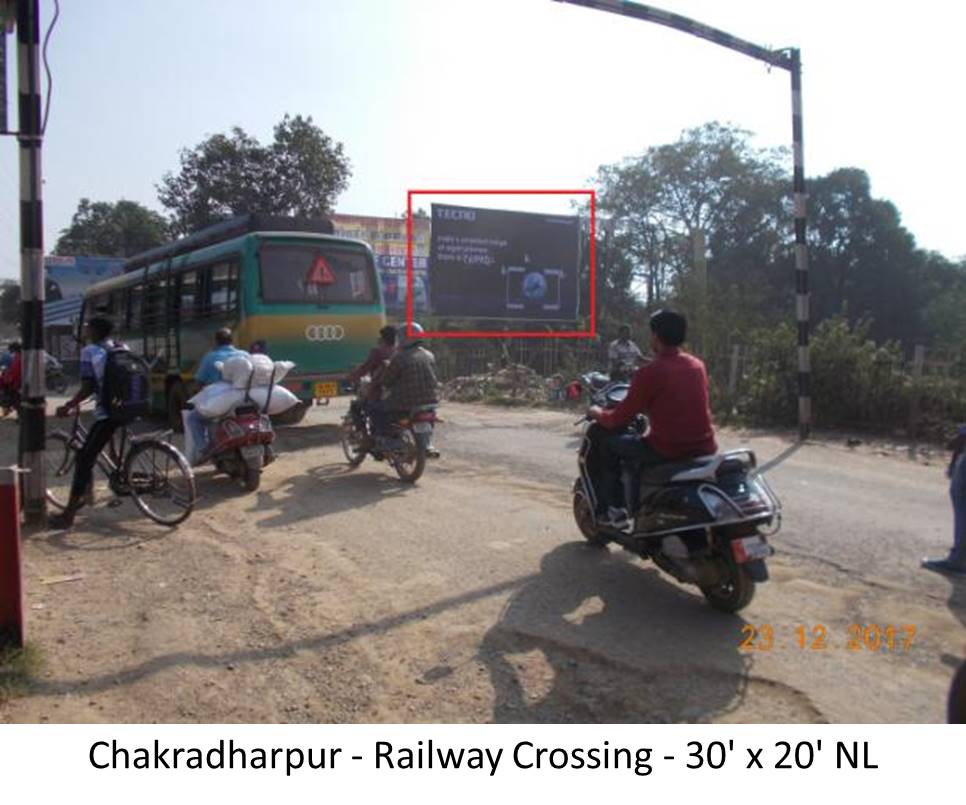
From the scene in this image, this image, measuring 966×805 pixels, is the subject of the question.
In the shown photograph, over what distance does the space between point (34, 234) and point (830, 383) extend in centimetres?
1045

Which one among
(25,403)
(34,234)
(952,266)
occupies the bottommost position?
(25,403)

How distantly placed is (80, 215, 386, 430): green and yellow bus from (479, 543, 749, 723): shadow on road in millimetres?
6353

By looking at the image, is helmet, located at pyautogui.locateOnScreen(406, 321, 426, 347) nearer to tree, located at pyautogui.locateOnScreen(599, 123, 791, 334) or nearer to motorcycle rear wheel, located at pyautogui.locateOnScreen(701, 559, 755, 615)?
motorcycle rear wheel, located at pyautogui.locateOnScreen(701, 559, 755, 615)

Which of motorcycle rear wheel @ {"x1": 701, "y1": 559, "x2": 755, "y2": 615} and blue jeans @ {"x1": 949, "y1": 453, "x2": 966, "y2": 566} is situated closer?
motorcycle rear wheel @ {"x1": 701, "y1": 559, "x2": 755, "y2": 615}

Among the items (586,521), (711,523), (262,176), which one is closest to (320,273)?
(586,521)

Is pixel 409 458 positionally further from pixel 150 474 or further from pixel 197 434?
pixel 150 474

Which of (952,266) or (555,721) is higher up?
(952,266)

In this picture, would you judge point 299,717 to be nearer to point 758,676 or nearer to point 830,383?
point 758,676

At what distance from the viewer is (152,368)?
43.5 ft

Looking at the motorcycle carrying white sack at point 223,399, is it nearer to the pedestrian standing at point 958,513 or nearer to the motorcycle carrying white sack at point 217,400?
the motorcycle carrying white sack at point 217,400

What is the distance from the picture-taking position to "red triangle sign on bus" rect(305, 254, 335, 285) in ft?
37.1

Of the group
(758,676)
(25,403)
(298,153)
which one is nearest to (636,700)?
(758,676)

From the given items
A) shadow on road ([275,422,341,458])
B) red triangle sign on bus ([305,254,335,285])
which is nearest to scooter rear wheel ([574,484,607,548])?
shadow on road ([275,422,341,458])
